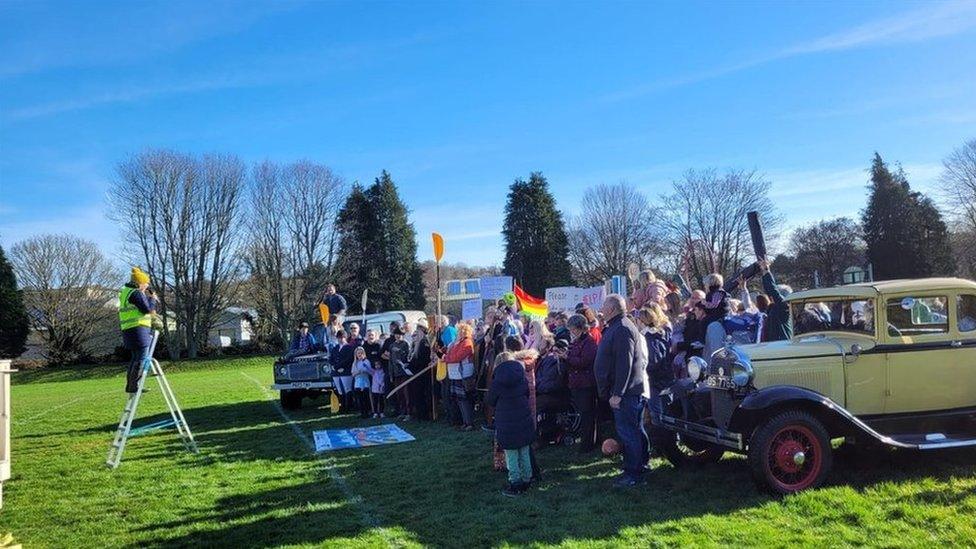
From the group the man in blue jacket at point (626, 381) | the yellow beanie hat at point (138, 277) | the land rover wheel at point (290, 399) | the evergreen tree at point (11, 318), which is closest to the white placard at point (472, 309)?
the land rover wheel at point (290, 399)

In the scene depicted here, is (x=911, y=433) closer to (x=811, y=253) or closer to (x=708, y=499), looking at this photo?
(x=708, y=499)

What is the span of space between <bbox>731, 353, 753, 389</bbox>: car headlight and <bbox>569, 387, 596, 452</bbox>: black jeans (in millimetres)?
2425

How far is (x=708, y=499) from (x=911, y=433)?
2.32 metres

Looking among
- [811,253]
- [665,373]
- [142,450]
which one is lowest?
[142,450]

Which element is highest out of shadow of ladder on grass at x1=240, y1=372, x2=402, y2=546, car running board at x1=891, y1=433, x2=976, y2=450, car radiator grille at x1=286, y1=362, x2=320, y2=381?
car radiator grille at x1=286, y1=362, x2=320, y2=381

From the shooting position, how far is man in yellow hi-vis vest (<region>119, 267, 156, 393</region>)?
9.56m

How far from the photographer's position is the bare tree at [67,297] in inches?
1906

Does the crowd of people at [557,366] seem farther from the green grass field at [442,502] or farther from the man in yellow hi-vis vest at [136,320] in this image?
the man in yellow hi-vis vest at [136,320]

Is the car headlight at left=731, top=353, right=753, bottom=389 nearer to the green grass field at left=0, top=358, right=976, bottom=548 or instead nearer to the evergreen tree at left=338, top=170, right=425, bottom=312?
the green grass field at left=0, top=358, right=976, bottom=548

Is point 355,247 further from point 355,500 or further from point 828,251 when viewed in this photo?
point 355,500

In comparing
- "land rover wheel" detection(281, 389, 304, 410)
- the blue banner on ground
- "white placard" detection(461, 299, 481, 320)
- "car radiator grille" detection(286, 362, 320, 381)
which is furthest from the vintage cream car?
"land rover wheel" detection(281, 389, 304, 410)

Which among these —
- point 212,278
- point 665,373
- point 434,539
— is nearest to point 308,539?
point 434,539

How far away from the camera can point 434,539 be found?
5742mm

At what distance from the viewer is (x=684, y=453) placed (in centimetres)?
789
